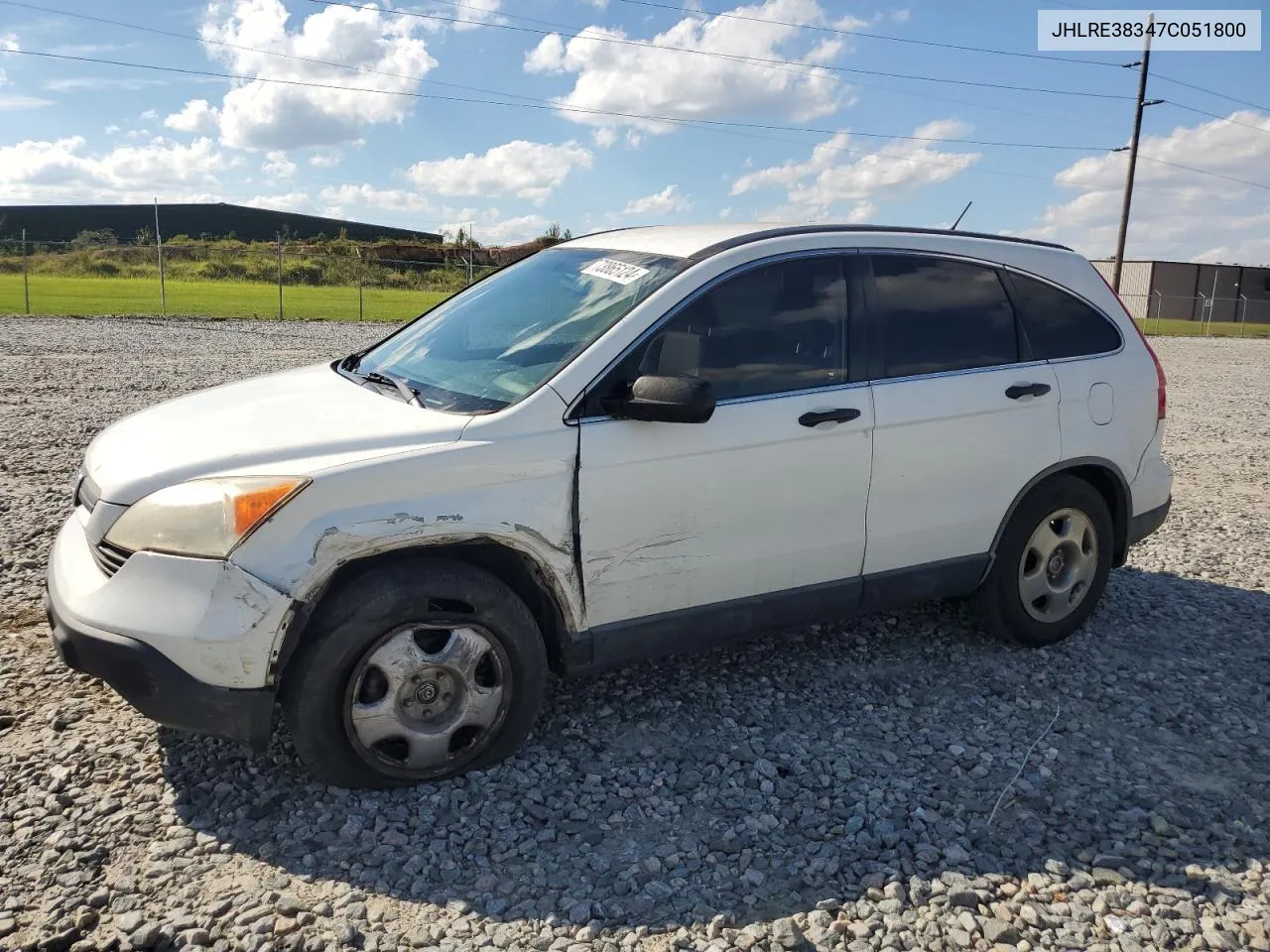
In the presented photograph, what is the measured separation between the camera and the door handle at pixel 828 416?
3.73 metres

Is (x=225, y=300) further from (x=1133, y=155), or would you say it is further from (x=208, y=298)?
(x=1133, y=155)

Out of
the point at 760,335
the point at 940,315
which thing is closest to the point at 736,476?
the point at 760,335

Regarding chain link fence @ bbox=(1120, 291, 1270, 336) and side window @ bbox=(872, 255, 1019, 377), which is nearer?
side window @ bbox=(872, 255, 1019, 377)

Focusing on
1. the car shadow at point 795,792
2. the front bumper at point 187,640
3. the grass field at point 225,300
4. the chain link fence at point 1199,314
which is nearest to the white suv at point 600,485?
the front bumper at point 187,640

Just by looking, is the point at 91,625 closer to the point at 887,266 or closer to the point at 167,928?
the point at 167,928

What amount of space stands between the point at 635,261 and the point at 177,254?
168 feet

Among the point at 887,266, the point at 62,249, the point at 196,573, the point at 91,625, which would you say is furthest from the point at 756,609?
the point at 62,249

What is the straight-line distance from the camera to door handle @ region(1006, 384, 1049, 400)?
429 centimetres

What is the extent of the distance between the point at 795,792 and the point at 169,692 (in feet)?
6.63

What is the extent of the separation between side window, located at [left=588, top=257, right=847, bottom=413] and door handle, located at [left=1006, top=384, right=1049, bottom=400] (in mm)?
893

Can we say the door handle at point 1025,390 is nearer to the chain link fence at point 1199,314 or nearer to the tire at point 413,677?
the tire at point 413,677

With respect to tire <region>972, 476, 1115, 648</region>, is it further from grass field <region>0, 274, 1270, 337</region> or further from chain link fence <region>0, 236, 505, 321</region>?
chain link fence <region>0, 236, 505, 321</region>

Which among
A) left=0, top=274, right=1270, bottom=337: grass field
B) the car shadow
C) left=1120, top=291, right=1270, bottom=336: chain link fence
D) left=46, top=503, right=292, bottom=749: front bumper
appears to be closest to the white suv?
left=46, top=503, right=292, bottom=749: front bumper

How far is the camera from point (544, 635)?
3531 mm
